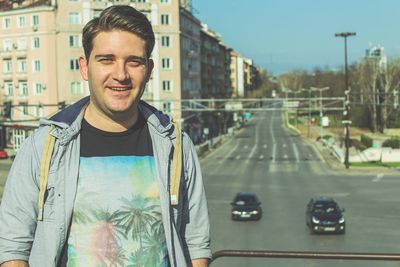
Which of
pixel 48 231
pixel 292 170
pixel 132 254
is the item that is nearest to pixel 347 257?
pixel 132 254

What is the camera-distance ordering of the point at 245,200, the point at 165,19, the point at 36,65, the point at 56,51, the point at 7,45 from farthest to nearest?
1. the point at 165,19
2. the point at 7,45
3. the point at 36,65
4. the point at 56,51
5. the point at 245,200

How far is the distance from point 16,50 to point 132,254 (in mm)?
49630

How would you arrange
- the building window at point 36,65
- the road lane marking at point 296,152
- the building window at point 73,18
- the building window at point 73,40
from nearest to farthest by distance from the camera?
the road lane marking at point 296,152, the building window at point 73,40, the building window at point 73,18, the building window at point 36,65

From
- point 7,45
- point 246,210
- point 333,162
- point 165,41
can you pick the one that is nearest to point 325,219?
point 246,210

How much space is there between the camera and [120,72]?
2.11 m

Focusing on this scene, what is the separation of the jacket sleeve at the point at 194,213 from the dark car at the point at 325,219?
15.3 metres

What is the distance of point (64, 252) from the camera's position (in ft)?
6.85

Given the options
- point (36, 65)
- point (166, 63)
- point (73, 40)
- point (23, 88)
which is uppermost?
point (73, 40)

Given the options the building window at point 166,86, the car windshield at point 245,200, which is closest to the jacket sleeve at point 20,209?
the car windshield at point 245,200

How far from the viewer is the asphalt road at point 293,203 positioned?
15.0 m

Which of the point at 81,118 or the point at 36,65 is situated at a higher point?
the point at 36,65

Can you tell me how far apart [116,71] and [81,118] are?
8.4 inches

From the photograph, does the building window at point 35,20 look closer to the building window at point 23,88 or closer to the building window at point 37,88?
the building window at point 37,88

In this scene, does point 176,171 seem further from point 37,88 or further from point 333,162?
point 37,88
